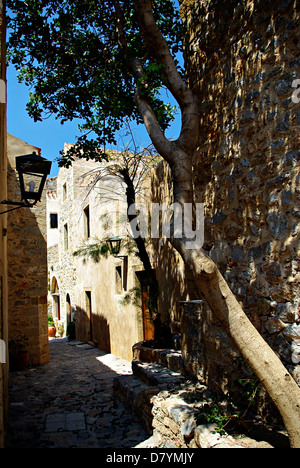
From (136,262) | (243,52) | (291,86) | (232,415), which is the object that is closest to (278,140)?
(291,86)

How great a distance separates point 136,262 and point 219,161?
4847mm

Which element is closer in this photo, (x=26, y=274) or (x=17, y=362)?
(x=17, y=362)

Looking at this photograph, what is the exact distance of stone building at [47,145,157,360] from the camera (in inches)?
336

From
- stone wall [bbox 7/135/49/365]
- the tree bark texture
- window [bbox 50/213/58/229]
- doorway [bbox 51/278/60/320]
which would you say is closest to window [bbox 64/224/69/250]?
doorway [bbox 51/278/60/320]

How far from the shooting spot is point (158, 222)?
6.86m

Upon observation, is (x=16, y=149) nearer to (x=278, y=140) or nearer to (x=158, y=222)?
(x=158, y=222)

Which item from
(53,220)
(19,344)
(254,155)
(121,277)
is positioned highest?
(53,220)

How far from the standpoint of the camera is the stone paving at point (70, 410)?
4.17m

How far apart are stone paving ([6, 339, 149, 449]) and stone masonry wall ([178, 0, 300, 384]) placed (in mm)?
2355

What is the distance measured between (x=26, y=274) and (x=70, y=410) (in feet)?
13.7

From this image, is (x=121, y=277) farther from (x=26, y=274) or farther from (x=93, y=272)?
(x=93, y=272)

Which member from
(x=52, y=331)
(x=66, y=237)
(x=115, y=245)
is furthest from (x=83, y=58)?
(x=52, y=331)

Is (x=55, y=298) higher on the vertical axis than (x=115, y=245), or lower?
lower

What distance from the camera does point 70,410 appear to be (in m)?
5.25
